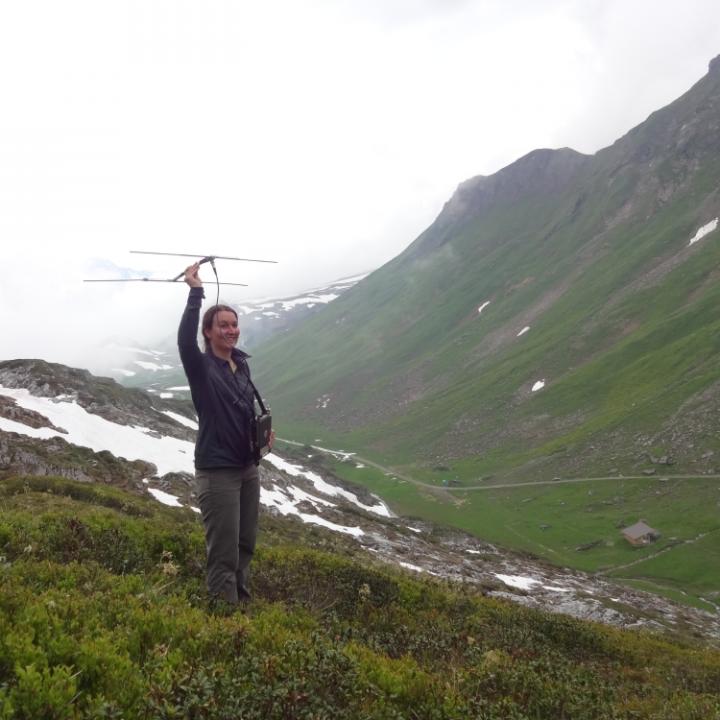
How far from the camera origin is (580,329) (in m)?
156

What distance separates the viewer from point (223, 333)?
29.1ft

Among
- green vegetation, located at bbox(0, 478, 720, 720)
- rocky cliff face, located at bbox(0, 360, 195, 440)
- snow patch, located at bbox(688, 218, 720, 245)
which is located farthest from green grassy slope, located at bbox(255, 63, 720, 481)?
green vegetation, located at bbox(0, 478, 720, 720)

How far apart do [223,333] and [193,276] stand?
1.01m

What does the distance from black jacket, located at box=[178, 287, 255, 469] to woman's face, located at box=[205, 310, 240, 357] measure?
0.48 feet

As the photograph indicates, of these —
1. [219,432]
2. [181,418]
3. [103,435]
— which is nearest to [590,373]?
[181,418]

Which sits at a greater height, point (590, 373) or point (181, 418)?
point (181, 418)

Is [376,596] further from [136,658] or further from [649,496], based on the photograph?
[649,496]

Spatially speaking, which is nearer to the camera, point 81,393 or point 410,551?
point 410,551

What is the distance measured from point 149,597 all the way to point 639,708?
269 inches

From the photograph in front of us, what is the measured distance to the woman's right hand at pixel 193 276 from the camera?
8281 millimetres

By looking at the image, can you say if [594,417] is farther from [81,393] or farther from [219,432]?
[219,432]

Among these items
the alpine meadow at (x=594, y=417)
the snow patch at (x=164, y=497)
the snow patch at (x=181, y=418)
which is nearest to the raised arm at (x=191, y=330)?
the snow patch at (x=164, y=497)

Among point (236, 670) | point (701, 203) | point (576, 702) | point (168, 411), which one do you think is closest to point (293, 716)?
point (236, 670)

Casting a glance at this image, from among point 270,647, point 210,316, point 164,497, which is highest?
point 210,316
